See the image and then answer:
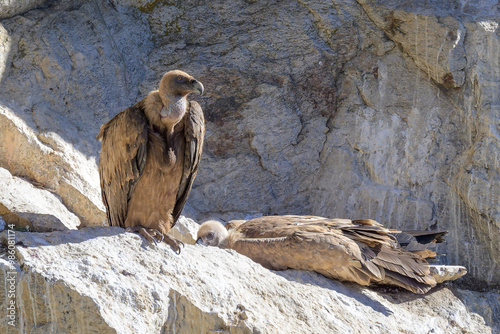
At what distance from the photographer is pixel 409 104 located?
862 cm

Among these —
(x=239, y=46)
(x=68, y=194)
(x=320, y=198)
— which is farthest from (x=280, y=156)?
(x=68, y=194)

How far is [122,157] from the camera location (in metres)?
5.46

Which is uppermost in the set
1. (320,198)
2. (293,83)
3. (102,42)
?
(102,42)

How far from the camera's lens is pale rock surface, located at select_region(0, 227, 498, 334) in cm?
405

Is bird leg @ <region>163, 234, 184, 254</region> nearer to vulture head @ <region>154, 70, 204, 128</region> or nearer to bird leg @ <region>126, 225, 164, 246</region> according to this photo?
bird leg @ <region>126, 225, 164, 246</region>

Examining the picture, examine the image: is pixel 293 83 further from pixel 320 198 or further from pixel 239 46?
pixel 320 198

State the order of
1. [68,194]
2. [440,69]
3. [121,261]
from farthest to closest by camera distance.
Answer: [440,69] < [68,194] < [121,261]

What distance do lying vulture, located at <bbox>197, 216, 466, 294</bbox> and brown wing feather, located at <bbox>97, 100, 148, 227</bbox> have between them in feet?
5.08

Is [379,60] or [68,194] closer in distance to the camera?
[68,194]

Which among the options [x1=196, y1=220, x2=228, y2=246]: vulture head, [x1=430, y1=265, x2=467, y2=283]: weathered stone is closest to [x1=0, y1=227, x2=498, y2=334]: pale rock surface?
[x1=430, y1=265, x2=467, y2=283]: weathered stone

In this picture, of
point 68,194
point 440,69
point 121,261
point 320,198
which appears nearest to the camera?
point 121,261

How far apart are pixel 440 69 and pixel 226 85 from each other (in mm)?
2883

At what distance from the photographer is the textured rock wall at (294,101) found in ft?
25.8

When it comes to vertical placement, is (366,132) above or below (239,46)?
below
